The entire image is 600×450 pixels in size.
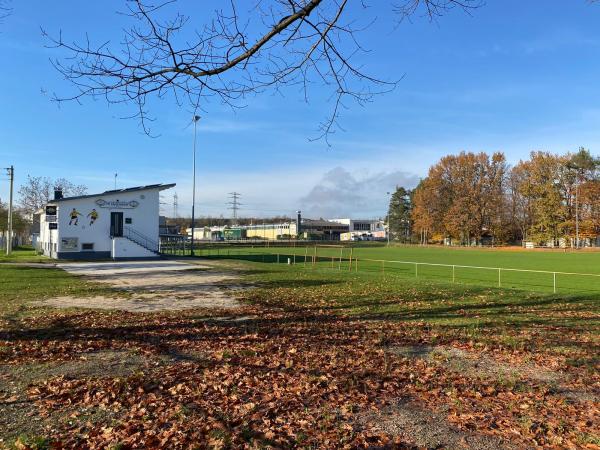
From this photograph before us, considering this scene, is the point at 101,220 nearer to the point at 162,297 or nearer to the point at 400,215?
the point at 162,297

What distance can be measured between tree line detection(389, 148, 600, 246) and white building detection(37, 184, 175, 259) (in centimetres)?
6274

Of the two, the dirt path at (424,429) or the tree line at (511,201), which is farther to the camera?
the tree line at (511,201)

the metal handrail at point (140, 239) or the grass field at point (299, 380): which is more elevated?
the metal handrail at point (140, 239)

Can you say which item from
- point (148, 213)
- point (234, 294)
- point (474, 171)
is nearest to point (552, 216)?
point (474, 171)

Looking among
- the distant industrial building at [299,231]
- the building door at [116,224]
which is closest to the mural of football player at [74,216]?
the building door at [116,224]

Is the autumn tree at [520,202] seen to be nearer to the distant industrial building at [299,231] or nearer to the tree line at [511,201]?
the tree line at [511,201]

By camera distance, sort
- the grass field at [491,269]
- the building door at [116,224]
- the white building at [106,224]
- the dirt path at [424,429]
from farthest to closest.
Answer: the building door at [116,224]
the white building at [106,224]
the grass field at [491,269]
the dirt path at [424,429]

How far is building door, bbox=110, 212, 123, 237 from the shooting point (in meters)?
44.2

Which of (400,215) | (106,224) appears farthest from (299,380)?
(400,215)

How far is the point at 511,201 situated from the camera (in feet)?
305

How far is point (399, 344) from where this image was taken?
8.64 metres

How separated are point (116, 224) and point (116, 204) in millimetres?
1821

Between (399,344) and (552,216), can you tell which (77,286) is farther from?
(552,216)

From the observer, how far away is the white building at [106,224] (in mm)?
42188
